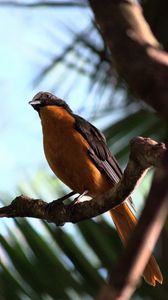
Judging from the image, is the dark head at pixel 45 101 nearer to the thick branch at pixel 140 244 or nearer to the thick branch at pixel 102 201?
the thick branch at pixel 102 201

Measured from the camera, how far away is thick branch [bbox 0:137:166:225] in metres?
2.59

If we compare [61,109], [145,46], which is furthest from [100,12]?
[61,109]

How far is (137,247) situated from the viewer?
35.9 inches

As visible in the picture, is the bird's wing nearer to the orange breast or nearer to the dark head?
the orange breast

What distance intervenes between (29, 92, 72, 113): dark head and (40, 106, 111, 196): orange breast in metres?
0.68

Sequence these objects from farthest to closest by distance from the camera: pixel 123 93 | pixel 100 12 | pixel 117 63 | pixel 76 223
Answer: pixel 123 93, pixel 76 223, pixel 100 12, pixel 117 63

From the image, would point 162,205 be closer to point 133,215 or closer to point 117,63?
point 117,63

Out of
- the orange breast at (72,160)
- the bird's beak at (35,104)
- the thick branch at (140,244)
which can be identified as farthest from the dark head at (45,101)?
the thick branch at (140,244)

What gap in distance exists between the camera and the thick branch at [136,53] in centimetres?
102

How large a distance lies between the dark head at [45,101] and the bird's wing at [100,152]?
22.0 inches

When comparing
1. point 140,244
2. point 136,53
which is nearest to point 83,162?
point 136,53

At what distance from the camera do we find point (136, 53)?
1.08m

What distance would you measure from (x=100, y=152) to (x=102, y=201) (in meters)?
1.59

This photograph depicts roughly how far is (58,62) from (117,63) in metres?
3.34
